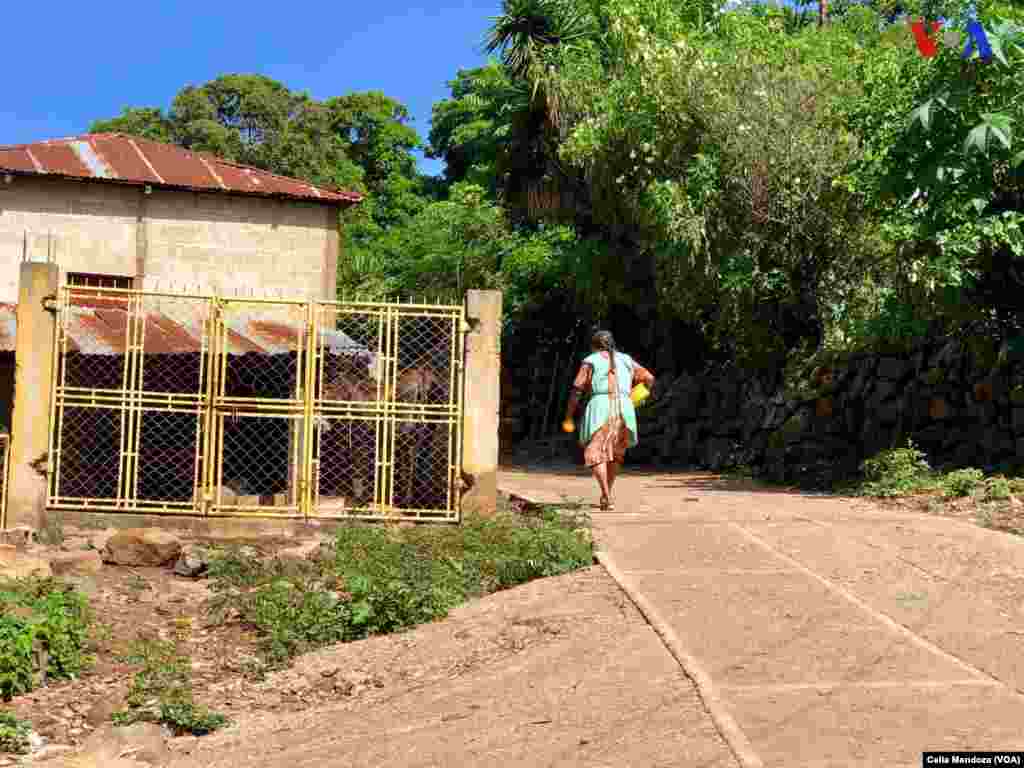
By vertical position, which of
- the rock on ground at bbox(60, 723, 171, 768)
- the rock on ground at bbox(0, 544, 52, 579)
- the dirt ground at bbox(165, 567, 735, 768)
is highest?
the rock on ground at bbox(0, 544, 52, 579)

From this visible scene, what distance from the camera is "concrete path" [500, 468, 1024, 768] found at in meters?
4.59

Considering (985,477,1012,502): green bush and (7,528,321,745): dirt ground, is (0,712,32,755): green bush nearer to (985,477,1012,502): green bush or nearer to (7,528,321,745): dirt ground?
(7,528,321,745): dirt ground

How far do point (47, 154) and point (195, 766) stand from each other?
46.9 ft

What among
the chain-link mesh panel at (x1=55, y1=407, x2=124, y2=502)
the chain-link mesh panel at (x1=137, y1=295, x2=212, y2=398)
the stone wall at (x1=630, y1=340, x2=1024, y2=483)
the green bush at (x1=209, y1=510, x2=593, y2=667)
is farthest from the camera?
the stone wall at (x1=630, y1=340, x2=1024, y2=483)

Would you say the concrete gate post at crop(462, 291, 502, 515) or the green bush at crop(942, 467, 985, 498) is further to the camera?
the green bush at crop(942, 467, 985, 498)

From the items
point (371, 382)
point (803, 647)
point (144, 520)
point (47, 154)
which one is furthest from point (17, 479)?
point (47, 154)

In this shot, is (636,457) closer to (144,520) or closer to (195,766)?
(144,520)

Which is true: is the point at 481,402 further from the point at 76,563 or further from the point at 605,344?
the point at 76,563

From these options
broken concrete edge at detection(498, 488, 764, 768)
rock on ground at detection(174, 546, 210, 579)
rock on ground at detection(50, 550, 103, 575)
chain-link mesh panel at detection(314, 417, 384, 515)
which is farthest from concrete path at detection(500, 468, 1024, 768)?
rock on ground at detection(50, 550, 103, 575)

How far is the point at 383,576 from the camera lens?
26.2 feet

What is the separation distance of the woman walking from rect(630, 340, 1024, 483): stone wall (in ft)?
17.0

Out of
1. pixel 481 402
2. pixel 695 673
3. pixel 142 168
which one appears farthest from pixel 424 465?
pixel 142 168

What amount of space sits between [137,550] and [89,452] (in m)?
3.72

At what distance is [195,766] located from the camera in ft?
18.1
